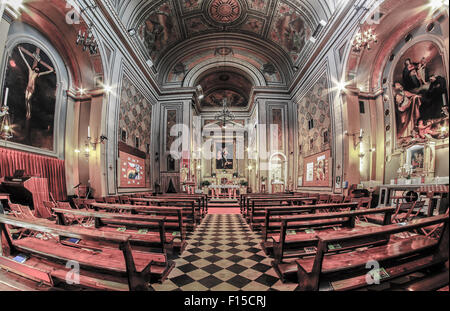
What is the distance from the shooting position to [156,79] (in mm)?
13852

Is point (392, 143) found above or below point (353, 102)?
below

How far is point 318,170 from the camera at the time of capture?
997 centimetres

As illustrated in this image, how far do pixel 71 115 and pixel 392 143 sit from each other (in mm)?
11287

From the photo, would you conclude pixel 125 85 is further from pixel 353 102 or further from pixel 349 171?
pixel 349 171

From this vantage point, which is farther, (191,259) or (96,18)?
(96,18)

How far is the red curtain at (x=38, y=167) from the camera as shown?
5.60m

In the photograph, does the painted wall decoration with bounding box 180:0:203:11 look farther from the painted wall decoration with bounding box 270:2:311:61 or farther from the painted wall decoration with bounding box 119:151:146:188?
the painted wall decoration with bounding box 119:151:146:188

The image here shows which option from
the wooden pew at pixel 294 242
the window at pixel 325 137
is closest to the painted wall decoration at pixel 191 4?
the window at pixel 325 137

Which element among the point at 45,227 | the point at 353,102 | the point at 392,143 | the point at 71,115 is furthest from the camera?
the point at 71,115

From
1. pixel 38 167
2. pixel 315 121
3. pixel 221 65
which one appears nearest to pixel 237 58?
pixel 221 65

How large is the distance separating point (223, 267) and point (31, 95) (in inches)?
363

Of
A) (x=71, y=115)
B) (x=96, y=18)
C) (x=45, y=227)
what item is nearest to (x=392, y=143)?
(x=45, y=227)

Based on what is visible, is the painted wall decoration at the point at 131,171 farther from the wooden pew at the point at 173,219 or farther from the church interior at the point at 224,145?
the wooden pew at the point at 173,219

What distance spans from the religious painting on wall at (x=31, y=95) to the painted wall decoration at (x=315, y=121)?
41.4ft
